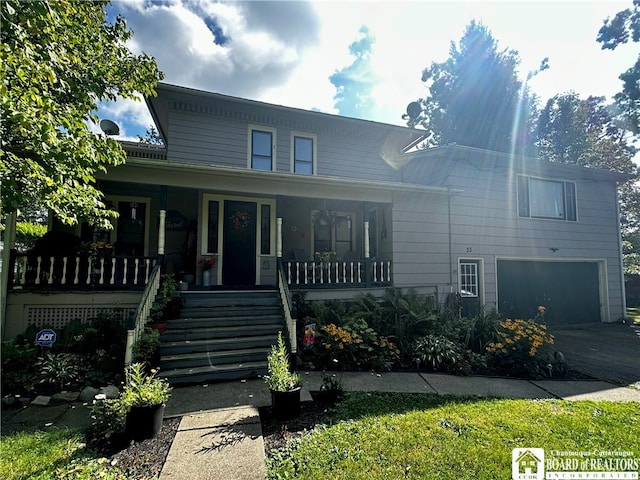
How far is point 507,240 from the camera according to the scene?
9.55 m

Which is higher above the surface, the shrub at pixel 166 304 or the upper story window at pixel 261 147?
the upper story window at pixel 261 147

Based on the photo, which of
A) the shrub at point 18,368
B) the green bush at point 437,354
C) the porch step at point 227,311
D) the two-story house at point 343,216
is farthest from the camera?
the two-story house at point 343,216

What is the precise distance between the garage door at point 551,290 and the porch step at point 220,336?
7.69m

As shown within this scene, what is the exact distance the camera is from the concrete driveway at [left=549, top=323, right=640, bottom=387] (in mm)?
5562

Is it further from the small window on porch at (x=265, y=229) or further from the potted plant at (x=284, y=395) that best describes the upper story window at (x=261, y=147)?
the potted plant at (x=284, y=395)

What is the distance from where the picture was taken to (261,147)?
8719 mm

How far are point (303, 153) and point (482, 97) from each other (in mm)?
16961

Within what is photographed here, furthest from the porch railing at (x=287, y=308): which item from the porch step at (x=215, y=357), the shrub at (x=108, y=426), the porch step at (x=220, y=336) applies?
the shrub at (x=108, y=426)

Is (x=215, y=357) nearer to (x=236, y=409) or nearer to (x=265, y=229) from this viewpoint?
(x=236, y=409)

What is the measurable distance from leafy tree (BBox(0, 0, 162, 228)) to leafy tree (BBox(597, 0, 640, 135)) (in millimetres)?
19077

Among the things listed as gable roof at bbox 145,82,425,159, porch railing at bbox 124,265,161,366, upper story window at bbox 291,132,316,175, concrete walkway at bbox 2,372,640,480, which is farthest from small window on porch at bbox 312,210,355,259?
concrete walkway at bbox 2,372,640,480

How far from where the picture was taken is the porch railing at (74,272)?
556cm

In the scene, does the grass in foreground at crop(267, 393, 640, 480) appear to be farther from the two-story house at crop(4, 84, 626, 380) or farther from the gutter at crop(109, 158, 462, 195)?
the gutter at crop(109, 158, 462, 195)

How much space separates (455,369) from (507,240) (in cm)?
607
